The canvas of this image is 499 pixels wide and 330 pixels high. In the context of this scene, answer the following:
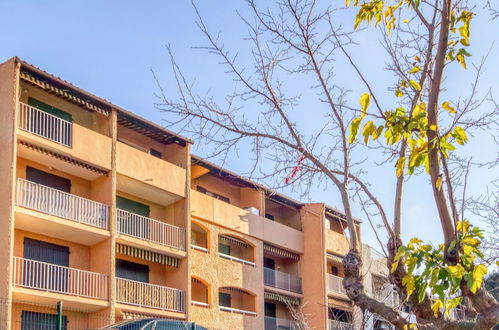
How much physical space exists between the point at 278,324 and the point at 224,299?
12.0 ft

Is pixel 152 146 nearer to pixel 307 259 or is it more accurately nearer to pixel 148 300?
pixel 148 300

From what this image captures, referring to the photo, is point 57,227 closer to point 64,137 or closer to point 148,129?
point 64,137

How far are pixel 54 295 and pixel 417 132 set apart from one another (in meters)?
19.6

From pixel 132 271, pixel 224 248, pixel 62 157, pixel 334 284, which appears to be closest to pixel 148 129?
pixel 132 271

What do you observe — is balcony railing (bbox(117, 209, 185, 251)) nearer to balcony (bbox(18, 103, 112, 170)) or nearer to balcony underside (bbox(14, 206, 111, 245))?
balcony underside (bbox(14, 206, 111, 245))

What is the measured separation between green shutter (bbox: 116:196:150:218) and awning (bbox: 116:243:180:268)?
194cm

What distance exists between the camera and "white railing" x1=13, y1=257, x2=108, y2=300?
77.7 feet

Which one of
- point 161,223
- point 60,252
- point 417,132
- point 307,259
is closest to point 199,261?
point 161,223

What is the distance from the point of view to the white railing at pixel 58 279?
932 inches

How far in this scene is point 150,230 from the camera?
1154 inches

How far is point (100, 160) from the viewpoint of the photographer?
2731 centimetres

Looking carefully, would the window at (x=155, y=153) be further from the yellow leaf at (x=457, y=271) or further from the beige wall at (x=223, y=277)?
the yellow leaf at (x=457, y=271)

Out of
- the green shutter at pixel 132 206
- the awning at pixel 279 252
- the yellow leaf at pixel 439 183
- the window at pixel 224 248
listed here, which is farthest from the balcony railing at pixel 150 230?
the yellow leaf at pixel 439 183

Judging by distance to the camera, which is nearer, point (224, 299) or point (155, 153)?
point (155, 153)
